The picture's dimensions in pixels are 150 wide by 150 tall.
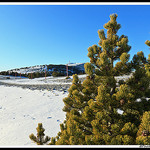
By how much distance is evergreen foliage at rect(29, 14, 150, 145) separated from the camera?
2789 millimetres

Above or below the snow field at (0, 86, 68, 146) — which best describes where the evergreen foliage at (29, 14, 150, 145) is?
above

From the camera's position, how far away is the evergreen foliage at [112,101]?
2.79 metres

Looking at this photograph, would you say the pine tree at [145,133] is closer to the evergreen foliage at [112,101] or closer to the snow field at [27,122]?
the evergreen foliage at [112,101]

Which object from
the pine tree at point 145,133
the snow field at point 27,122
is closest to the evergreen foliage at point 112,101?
the pine tree at point 145,133

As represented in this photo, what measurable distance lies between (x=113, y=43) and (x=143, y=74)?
4.51ft

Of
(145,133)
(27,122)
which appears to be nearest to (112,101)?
(145,133)

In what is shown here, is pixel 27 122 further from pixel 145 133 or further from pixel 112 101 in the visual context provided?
pixel 145 133

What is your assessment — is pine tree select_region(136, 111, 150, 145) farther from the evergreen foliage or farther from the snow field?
the snow field

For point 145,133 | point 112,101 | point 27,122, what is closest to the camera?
point 145,133

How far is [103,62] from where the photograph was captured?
313 cm

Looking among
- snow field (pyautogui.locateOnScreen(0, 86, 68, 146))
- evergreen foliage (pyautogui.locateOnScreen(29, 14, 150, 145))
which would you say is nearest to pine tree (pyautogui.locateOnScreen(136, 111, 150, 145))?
evergreen foliage (pyautogui.locateOnScreen(29, 14, 150, 145))

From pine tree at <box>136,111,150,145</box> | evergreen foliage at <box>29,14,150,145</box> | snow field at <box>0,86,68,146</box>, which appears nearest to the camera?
pine tree at <box>136,111,150,145</box>

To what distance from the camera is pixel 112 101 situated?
2.99 m

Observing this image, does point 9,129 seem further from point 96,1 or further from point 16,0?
point 96,1
